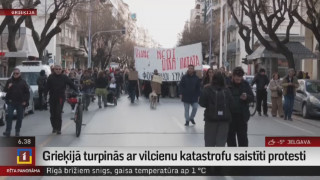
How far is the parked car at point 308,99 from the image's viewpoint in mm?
20438

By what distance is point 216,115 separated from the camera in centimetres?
841

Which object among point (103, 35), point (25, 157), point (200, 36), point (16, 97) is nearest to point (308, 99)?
point (16, 97)

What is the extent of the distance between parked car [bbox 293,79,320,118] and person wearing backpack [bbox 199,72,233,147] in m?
12.7

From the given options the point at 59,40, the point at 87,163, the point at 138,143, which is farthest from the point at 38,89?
the point at 59,40

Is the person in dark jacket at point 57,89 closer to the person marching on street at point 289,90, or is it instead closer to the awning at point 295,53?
the person marching on street at point 289,90

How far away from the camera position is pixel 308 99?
2073 centimetres

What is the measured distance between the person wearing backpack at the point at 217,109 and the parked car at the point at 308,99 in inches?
498

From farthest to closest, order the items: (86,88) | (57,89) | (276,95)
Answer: (86,88)
(276,95)
(57,89)

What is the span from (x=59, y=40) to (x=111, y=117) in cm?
4183

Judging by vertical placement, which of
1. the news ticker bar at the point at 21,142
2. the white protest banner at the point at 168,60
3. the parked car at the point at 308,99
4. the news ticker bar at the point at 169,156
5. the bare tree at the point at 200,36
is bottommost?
the parked car at the point at 308,99

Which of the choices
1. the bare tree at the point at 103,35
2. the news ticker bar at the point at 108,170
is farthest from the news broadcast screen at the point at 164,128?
the bare tree at the point at 103,35

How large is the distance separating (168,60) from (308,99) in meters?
14.2

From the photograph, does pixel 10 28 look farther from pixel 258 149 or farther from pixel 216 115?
pixel 258 149

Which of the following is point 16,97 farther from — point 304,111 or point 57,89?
point 304,111
